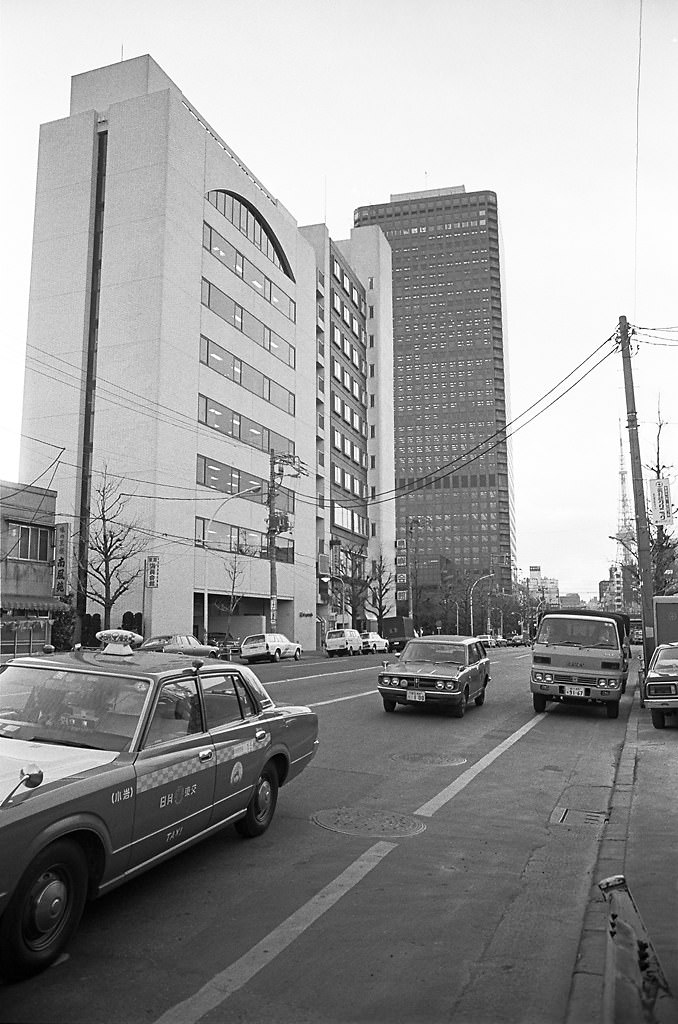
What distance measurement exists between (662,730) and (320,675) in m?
13.4

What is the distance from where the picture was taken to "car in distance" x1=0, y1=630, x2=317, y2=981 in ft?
12.7

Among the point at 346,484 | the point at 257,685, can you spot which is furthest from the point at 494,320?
the point at 257,685

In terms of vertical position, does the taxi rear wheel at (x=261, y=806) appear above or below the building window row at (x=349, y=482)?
below

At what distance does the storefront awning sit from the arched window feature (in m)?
27.7

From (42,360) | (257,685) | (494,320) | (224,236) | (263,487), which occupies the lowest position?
(257,685)

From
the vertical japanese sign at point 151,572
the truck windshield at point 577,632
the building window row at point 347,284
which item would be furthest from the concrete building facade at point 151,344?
the truck windshield at point 577,632

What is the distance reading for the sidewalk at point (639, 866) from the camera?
3920 millimetres

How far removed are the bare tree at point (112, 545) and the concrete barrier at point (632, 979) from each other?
36.8 meters

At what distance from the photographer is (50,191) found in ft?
158

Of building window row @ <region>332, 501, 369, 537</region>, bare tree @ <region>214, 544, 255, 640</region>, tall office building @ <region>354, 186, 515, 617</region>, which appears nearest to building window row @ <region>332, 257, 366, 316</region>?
building window row @ <region>332, 501, 369, 537</region>

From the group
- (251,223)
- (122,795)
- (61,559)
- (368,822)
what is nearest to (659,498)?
(368,822)

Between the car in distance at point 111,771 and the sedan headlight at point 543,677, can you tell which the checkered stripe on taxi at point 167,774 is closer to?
the car in distance at point 111,771

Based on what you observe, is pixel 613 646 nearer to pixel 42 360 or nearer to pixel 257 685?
pixel 257 685

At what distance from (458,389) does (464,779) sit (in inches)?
7524
